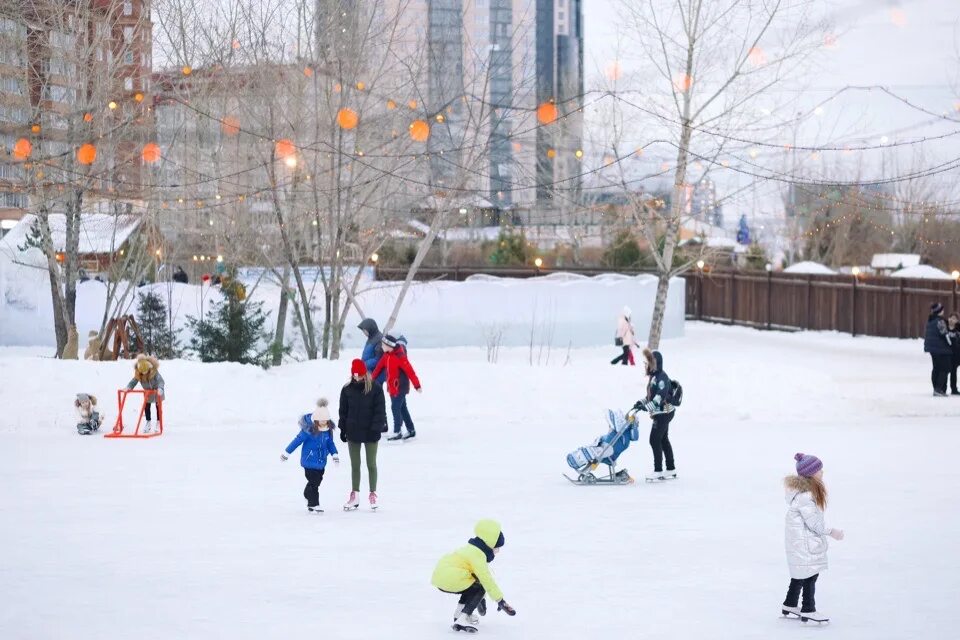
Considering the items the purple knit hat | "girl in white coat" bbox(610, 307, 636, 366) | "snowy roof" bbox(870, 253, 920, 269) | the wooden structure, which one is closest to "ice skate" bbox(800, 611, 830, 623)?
the purple knit hat

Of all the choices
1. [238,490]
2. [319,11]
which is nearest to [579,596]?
[238,490]

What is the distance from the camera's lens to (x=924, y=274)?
3769 centimetres

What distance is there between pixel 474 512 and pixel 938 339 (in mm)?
11736

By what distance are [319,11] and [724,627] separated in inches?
607

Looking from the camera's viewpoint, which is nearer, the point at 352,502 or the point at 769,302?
the point at 352,502

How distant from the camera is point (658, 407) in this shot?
39.6 feet

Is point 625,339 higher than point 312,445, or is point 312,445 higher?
point 625,339

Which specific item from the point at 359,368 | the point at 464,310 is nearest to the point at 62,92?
the point at 464,310

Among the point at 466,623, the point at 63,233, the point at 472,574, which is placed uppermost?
the point at 63,233

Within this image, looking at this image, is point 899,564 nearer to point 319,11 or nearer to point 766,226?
point 319,11

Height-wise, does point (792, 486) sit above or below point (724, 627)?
above

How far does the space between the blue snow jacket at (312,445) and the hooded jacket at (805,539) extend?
4.42 m

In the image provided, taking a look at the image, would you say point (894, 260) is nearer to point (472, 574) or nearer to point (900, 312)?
point (900, 312)

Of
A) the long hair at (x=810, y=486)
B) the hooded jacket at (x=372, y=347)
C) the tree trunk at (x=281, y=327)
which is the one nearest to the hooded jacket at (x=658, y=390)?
the hooded jacket at (x=372, y=347)
